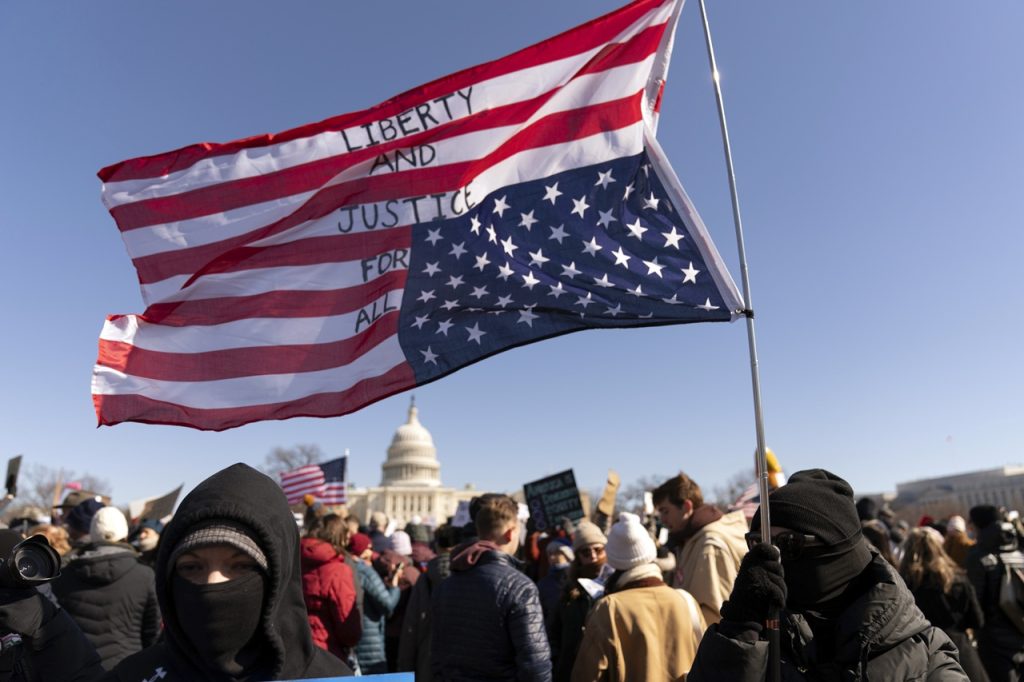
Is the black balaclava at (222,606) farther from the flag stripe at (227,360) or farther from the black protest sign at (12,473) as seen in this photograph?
the black protest sign at (12,473)

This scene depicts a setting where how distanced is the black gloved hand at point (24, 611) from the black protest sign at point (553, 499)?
30.9ft

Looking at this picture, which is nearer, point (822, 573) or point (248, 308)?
point (822, 573)

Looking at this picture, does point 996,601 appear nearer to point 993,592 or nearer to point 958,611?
point 993,592

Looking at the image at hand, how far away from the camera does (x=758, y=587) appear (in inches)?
81.7

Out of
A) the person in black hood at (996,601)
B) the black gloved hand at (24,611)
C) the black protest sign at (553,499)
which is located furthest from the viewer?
the black protest sign at (553,499)

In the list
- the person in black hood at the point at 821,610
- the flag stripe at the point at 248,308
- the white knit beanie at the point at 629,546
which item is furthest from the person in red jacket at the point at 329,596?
the person in black hood at the point at 821,610

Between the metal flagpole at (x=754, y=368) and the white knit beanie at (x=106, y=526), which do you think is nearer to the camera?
the metal flagpole at (x=754, y=368)

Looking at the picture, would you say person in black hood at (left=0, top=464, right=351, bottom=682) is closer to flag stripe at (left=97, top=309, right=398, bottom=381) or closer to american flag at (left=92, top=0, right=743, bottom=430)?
american flag at (left=92, top=0, right=743, bottom=430)

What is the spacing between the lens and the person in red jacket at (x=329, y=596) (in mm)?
5445

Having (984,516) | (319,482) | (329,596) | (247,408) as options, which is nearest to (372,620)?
(329,596)

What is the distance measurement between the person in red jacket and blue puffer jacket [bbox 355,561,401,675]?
0.79 meters

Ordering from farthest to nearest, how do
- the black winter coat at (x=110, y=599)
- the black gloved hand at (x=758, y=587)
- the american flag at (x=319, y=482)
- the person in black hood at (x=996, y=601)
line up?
the american flag at (x=319, y=482), the person in black hood at (x=996, y=601), the black winter coat at (x=110, y=599), the black gloved hand at (x=758, y=587)

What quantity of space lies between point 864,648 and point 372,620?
210 inches

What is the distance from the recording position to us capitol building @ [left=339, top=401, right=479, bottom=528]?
113750 millimetres
